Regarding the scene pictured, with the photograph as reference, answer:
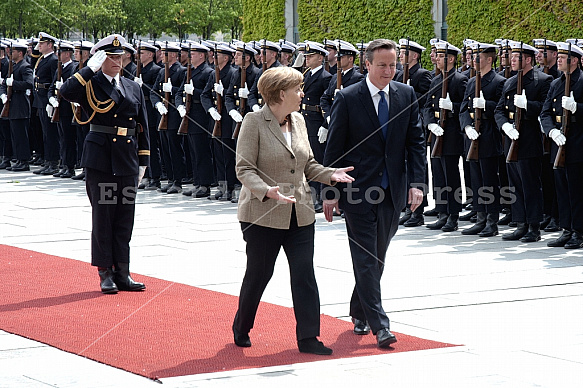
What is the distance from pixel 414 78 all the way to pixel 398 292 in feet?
15.5

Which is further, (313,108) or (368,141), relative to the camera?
(313,108)

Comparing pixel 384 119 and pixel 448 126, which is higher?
pixel 384 119

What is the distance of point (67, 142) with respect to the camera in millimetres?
16562

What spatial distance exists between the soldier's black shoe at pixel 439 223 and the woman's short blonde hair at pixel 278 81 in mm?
5816

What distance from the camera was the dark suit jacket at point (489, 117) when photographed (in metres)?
11.0

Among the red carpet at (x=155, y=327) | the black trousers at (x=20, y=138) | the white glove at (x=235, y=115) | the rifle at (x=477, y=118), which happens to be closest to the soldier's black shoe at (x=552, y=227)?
the rifle at (x=477, y=118)

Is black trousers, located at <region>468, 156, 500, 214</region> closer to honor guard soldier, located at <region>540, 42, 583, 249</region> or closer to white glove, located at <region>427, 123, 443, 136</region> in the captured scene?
white glove, located at <region>427, 123, 443, 136</region>

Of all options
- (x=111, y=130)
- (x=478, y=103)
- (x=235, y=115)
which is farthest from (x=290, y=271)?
(x=235, y=115)

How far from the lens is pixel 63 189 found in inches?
603

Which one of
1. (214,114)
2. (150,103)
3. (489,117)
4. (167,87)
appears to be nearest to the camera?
(489,117)

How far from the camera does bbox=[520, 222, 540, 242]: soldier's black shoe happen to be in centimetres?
1035

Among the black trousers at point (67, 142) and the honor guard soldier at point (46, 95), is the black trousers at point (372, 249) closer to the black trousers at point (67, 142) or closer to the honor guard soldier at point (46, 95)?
the black trousers at point (67, 142)

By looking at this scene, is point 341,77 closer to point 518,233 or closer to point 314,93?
point 314,93

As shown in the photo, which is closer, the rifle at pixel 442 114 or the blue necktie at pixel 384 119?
the blue necktie at pixel 384 119
